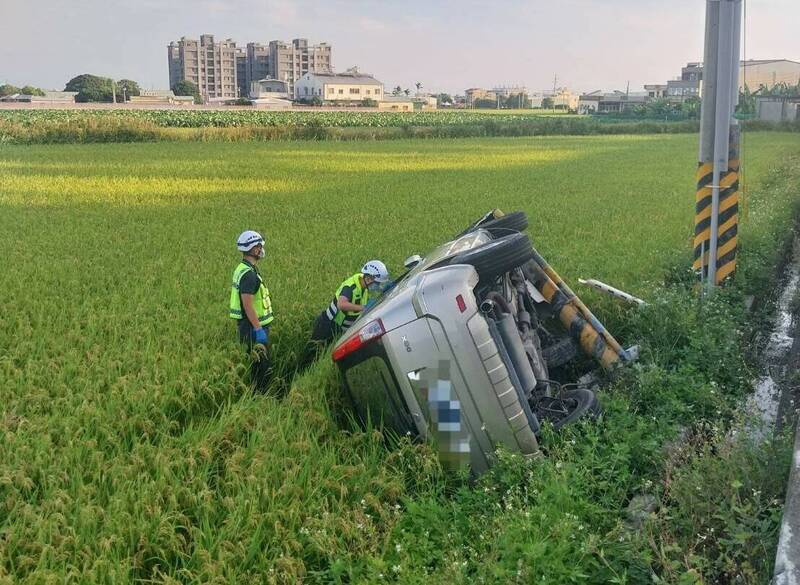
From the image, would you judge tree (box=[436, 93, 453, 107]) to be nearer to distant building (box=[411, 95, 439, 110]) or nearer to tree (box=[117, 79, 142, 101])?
distant building (box=[411, 95, 439, 110])

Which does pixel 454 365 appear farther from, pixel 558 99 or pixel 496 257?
pixel 558 99

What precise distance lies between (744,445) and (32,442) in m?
3.61

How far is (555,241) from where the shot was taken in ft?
32.7

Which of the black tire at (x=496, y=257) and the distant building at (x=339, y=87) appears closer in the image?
the black tire at (x=496, y=257)

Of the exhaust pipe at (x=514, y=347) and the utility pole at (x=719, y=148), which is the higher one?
the utility pole at (x=719, y=148)

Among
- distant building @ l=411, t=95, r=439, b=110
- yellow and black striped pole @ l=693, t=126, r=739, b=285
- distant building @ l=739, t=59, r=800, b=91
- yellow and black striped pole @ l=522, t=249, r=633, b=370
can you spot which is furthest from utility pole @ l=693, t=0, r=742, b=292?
distant building @ l=411, t=95, r=439, b=110

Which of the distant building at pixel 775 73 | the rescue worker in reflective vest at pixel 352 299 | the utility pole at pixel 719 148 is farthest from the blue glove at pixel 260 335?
the distant building at pixel 775 73

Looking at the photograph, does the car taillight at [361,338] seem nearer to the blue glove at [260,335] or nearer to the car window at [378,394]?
the car window at [378,394]

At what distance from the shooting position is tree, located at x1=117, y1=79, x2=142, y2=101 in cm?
9419

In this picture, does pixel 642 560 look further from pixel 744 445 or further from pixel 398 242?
pixel 398 242

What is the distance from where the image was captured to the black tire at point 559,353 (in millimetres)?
5414

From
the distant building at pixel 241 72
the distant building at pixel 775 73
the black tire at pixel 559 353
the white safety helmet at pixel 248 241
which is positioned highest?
the distant building at pixel 241 72

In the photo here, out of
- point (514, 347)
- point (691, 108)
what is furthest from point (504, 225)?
point (691, 108)

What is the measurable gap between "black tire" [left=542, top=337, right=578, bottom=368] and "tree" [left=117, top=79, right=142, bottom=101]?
3818 inches
